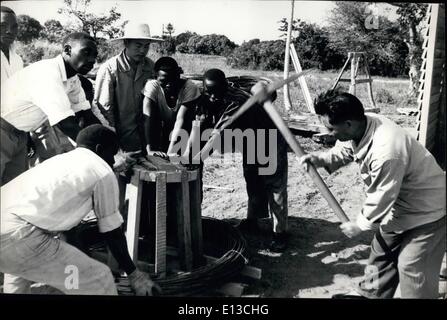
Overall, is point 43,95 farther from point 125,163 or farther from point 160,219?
point 160,219

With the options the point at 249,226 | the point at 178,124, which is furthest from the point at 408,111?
the point at 178,124

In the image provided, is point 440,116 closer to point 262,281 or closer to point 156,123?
point 262,281

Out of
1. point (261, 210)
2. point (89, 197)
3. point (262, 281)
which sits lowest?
point (262, 281)

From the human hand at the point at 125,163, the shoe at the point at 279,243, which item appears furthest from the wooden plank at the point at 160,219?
the shoe at the point at 279,243

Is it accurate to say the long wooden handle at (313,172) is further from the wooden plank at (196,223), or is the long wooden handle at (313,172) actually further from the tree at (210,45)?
the tree at (210,45)

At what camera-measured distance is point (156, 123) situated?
4.08 m

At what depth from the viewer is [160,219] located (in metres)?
3.48

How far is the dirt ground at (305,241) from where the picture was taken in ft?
13.1

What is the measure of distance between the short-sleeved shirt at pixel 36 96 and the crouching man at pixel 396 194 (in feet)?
6.79

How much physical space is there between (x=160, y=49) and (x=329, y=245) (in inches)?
209

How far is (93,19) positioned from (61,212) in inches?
113

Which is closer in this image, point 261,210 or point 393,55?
point 261,210
